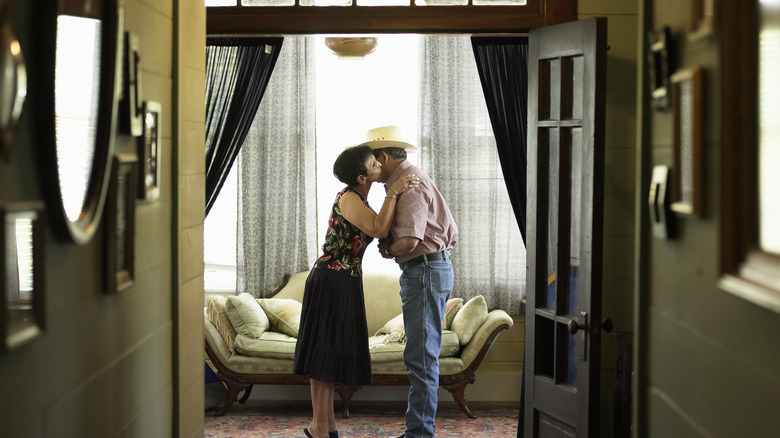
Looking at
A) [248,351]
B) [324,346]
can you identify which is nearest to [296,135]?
[248,351]

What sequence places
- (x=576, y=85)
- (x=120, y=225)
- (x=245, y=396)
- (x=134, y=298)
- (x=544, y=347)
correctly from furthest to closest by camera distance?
(x=245, y=396) < (x=544, y=347) < (x=576, y=85) < (x=134, y=298) < (x=120, y=225)

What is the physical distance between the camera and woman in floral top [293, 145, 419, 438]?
179 inches

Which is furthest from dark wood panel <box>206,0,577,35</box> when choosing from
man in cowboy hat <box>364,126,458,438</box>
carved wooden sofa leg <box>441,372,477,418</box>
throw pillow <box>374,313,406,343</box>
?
carved wooden sofa leg <box>441,372,477,418</box>

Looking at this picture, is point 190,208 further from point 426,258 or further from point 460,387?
point 460,387

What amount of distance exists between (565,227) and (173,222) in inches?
71.3

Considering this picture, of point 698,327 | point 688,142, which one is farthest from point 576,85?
point 698,327

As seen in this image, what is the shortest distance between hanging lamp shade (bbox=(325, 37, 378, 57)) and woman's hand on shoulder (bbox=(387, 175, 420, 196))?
4.03 ft

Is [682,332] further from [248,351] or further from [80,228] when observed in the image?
[248,351]

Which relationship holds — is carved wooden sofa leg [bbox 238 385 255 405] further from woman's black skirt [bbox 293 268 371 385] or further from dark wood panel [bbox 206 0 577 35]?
Result: dark wood panel [bbox 206 0 577 35]

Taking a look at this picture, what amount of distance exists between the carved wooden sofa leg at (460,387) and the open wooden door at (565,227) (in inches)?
67.0

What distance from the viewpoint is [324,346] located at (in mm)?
4590

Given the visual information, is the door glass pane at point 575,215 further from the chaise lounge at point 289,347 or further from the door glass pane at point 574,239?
the chaise lounge at point 289,347

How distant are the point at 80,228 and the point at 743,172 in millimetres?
1270

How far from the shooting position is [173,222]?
261cm
